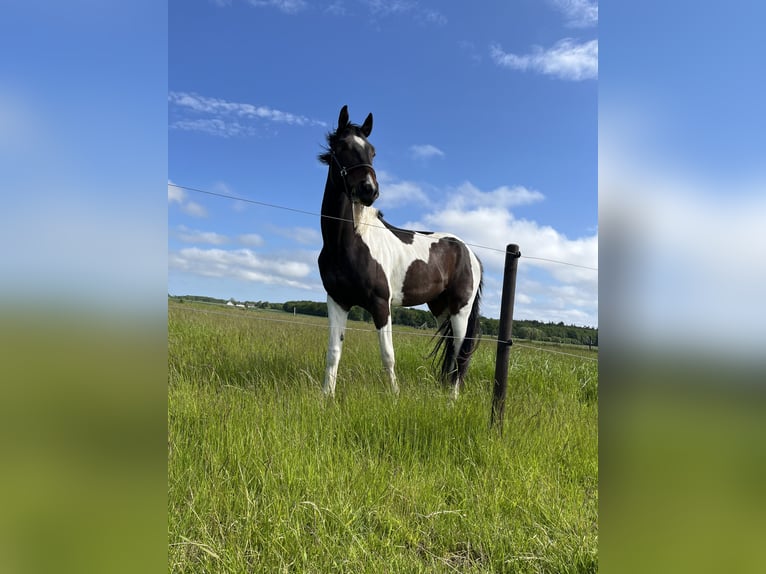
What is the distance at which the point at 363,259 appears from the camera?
4391 millimetres

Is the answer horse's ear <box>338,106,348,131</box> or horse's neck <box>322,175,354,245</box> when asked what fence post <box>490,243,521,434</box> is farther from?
horse's ear <box>338,106,348,131</box>

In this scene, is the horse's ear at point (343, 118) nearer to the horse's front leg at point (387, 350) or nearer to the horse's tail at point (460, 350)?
the horse's front leg at point (387, 350)

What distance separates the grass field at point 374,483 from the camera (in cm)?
184

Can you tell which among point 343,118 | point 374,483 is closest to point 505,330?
point 374,483

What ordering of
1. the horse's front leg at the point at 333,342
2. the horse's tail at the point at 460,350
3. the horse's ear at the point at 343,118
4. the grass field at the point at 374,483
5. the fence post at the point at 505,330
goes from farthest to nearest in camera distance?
the horse's tail at the point at 460,350 → the horse's ear at the point at 343,118 → the horse's front leg at the point at 333,342 → the fence post at the point at 505,330 → the grass field at the point at 374,483

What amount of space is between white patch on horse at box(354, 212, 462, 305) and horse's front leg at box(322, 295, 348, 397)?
0.61m

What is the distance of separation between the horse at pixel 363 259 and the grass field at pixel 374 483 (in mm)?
769

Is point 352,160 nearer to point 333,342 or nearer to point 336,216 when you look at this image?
point 336,216

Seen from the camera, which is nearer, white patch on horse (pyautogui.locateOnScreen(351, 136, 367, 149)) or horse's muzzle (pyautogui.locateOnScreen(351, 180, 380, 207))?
horse's muzzle (pyautogui.locateOnScreen(351, 180, 380, 207))

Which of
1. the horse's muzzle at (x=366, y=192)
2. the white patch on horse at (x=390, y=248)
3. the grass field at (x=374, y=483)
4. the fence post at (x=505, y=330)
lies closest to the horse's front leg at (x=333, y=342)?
the grass field at (x=374, y=483)

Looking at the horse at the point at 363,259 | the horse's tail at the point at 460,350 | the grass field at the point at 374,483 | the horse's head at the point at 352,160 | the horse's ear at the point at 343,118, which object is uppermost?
the horse's ear at the point at 343,118

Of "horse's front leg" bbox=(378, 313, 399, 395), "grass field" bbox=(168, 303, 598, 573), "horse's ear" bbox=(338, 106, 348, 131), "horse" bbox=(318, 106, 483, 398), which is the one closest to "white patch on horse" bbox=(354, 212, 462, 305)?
"horse" bbox=(318, 106, 483, 398)

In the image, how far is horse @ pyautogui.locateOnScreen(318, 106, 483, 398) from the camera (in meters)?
4.21
